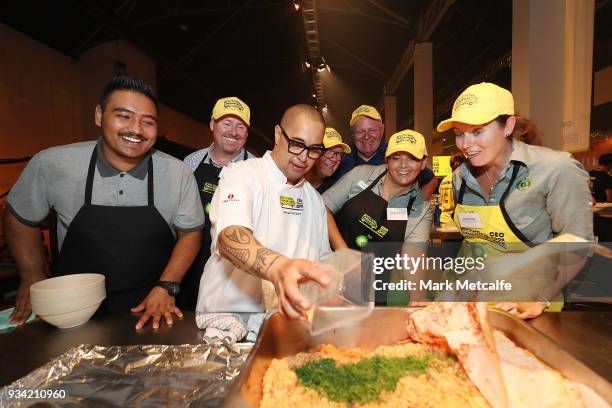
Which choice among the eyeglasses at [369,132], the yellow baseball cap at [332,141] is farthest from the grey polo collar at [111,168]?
the eyeglasses at [369,132]

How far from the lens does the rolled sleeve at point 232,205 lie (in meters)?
1.39

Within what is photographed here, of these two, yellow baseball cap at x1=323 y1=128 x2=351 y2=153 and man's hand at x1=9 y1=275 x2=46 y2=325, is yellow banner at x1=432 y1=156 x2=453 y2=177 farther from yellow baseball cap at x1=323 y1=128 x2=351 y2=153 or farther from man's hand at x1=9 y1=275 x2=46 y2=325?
man's hand at x1=9 y1=275 x2=46 y2=325

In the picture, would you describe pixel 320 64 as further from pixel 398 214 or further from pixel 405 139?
pixel 398 214

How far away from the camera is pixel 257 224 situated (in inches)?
67.8

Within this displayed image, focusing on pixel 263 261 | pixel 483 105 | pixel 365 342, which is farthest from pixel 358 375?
pixel 483 105

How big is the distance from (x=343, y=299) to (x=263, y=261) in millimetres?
325

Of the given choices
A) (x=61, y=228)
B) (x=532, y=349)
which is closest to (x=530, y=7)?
(x=532, y=349)

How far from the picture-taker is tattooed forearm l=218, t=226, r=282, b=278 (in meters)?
1.16

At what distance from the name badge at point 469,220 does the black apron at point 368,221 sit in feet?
1.97

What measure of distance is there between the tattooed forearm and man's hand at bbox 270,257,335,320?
0.11 m

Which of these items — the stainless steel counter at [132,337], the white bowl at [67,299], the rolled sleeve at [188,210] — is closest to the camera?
the stainless steel counter at [132,337]

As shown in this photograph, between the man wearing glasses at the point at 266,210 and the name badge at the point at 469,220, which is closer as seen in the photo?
the man wearing glasses at the point at 266,210

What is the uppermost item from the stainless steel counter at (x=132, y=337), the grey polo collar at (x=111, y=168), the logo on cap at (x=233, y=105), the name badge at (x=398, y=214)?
the logo on cap at (x=233, y=105)

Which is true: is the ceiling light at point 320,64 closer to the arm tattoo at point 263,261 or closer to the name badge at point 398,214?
the name badge at point 398,214
